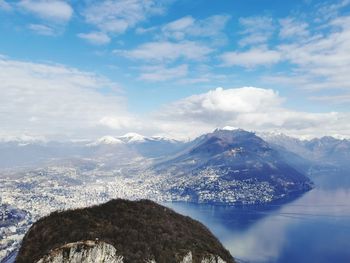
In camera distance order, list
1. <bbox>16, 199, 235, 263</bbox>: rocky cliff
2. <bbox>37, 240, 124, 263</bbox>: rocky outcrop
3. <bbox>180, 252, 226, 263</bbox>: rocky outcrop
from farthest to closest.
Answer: <bbox>180, 252, 226, 263</bbox>: rocky outcrop, <bbox>16, 199, 235, 263</bbox>: rocky cliff, <bbox>37, 240, 124, 263</bbox>: rocky outcrop

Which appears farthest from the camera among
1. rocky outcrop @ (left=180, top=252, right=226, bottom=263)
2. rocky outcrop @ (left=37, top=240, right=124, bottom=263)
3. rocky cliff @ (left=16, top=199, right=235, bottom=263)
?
rocky outcrop @ (left=180, top=252, right=226, bottom=263)

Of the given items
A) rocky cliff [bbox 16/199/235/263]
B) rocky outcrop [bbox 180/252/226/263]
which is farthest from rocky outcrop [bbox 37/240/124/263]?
rocky outcrop [bbox 180/252/226/263]

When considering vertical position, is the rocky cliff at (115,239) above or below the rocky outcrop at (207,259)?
above

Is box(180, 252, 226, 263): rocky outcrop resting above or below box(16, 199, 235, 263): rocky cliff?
below

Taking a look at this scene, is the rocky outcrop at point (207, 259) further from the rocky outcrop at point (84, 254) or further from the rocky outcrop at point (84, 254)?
the rocky outcrop at point (84, 254)

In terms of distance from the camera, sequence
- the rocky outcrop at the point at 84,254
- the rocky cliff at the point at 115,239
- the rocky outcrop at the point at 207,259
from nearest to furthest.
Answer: the rocky outcrop at the point at 84,254
the rocky cliff at the point at 115,239
the rocky outcrop at the point at 207,259

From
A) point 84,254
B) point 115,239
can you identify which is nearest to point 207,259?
point 115,239

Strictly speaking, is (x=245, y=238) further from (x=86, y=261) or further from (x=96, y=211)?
(x=86, y=261)

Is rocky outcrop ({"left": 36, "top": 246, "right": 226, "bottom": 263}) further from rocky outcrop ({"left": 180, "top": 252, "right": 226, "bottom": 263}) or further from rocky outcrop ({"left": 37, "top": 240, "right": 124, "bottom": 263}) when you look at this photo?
rocky outcrop ({"left": 180, "top": 252, "right": 226, "bottom": 263})

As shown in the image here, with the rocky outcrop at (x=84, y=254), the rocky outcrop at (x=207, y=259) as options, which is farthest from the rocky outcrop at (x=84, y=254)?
the rocky outcrop at (x=207, y=259)
